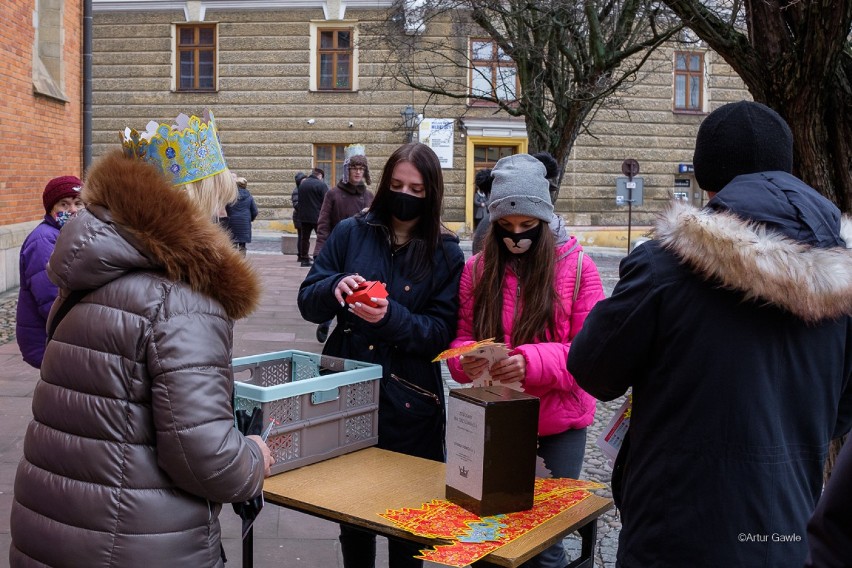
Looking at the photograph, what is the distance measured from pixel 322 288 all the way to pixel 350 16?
79.4 feet

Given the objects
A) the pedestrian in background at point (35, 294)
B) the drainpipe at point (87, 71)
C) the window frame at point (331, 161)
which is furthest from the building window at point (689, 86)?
the pedestrian in background at point (35, 294)

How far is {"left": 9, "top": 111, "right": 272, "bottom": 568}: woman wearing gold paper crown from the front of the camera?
2.18 metres

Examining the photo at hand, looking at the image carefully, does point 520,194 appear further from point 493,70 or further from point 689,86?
point 689,86

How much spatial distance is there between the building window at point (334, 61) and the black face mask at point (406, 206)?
23512 millimetres

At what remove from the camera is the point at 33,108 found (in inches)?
532

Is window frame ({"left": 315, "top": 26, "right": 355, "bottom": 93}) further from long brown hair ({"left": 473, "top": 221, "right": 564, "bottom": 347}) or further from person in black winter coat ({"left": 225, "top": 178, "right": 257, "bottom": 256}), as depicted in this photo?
long brown hair ({"left": 473, "top": 221, "right": 564, "bottom": 347})

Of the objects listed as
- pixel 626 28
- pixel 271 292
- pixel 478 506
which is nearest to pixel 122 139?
pixel 478 506

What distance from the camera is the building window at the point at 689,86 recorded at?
27.5 m

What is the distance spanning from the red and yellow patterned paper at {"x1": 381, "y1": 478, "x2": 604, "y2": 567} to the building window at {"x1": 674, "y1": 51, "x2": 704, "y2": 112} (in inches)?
1040

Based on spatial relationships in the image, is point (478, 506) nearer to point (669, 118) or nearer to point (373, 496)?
point (373, 496)

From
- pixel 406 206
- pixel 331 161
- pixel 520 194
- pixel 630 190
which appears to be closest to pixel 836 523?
pixel 520 194

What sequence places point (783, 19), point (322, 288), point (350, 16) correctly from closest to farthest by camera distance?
1. point (322, 288)
2. point (783, 19)
3. point (350, 16)

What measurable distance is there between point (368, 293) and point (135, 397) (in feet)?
3.38

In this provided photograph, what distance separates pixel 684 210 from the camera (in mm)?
2223
